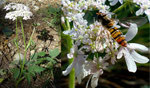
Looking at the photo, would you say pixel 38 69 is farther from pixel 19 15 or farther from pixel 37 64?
pixel 19 15

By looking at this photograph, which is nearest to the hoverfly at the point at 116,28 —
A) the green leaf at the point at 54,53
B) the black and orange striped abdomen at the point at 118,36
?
the black and orange striped abdomen at the point at 118,36

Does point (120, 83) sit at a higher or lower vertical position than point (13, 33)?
lower

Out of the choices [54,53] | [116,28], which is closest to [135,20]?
[116,28]

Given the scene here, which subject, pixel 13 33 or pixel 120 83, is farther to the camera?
pixel 120 83

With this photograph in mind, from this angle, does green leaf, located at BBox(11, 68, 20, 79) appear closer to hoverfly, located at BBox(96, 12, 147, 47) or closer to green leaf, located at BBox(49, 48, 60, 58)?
green leaf, located at BBox(49, 48, 60, 58)

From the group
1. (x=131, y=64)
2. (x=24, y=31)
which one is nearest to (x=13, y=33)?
(x=24, y=31)

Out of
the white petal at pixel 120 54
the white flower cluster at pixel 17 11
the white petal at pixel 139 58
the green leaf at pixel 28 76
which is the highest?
the white flower cluster at pixel 17 11

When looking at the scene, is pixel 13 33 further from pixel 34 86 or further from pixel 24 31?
pixel 34 86

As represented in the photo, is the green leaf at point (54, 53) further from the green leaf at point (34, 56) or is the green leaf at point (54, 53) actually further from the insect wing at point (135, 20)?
the insect wing at point (135, 20)

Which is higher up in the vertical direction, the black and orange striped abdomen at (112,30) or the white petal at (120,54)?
the black and orange striped abdomen at (112,30)
